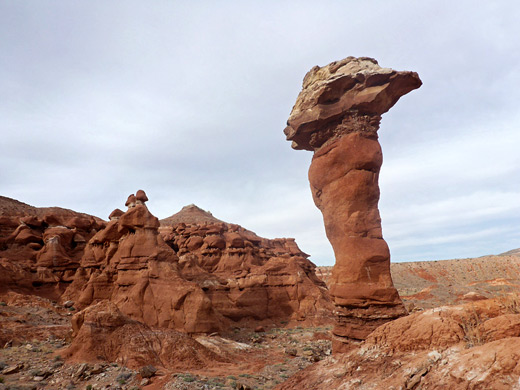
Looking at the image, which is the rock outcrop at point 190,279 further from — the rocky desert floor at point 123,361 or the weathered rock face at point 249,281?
the rocky desert floor at point 123,361

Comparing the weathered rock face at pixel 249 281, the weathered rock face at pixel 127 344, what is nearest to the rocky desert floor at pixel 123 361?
the weathered rock face at pixel 127 344

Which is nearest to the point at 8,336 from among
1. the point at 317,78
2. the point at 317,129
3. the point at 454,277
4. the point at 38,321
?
the point at 38,321

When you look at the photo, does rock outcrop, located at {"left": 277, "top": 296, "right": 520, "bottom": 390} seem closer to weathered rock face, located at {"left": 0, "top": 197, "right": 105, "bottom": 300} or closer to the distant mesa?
weathered rock face, located at {"left": 0, "top": 197, "right": 105, "bottom": 300}

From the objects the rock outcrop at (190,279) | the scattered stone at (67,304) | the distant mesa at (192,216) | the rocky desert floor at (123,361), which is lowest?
the rocky desert floor at (123,361)

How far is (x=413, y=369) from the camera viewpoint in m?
4.48

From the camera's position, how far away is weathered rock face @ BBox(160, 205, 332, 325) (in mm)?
31641

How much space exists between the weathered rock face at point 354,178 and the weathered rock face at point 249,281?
733 inches

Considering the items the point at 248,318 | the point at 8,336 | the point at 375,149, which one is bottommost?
the point at 248,318

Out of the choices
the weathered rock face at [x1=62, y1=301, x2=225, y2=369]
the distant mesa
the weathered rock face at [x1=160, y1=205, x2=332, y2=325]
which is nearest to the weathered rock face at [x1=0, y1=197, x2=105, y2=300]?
the weathered rock face at [x1=160, y1=205, x2=332, y2=325]

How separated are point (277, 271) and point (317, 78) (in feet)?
84.6

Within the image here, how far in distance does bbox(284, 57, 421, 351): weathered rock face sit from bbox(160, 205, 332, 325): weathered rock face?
61.1 ft

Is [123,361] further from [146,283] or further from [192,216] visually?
[192,216]

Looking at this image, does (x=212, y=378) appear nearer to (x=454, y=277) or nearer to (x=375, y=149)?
(x=375, y=149)

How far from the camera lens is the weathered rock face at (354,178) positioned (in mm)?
12203
